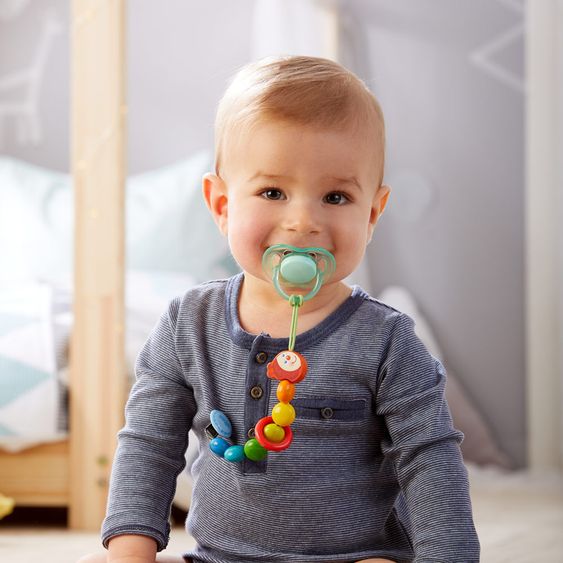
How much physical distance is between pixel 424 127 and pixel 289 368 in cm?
177

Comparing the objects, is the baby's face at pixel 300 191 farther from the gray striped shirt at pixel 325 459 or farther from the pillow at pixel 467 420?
the pillow at pixel 467 420

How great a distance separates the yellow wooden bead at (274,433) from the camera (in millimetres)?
845

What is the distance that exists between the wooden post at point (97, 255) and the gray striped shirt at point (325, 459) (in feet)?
2.31

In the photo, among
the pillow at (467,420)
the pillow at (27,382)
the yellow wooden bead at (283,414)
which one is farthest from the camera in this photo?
the pillow at (467,420)

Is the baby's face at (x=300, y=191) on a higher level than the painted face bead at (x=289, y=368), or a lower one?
higher

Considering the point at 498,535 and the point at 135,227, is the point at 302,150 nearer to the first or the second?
the point at 498,535

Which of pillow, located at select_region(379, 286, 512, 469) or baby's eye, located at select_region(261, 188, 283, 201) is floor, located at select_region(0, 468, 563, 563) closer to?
pillow, located at select_region(379, 286, 512, 469)

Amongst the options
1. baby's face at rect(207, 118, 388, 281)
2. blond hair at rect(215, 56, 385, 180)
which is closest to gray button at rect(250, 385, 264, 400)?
baby's face at rect(207, 118, 388, 281)

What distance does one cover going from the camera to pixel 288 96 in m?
0.89

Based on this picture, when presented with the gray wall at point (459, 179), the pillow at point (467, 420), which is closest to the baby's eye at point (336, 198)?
the pillow at point (467, 420)

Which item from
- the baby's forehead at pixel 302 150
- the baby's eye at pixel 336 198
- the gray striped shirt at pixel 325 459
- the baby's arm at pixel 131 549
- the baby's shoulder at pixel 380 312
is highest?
the baby's forehead at pixel 302 150

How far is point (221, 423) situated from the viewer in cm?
90

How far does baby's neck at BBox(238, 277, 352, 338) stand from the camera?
3.06 ft

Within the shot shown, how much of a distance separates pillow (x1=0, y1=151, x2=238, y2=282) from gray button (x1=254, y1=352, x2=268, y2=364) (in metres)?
1.20
